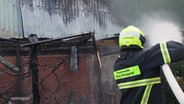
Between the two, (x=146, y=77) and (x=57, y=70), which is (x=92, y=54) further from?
(x=146, y=77)

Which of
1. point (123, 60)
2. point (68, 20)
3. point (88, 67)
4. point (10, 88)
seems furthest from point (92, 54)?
point (123, 60)

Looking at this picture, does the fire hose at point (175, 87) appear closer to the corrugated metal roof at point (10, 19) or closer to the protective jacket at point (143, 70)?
the protective jacket at point (143, 70)

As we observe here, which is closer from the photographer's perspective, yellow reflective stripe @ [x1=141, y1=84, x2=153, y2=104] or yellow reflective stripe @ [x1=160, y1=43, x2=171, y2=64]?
yellow reflective stripe @ [x1=160, y1=43, x2=171, y2=64]

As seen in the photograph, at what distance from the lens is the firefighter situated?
3.71m

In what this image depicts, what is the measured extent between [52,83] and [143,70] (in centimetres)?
520

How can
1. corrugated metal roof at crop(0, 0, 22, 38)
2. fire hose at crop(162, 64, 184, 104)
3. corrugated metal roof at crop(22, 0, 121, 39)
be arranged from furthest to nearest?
corrugated metal roof at crop(22, 0, 121, 39), corrugated metal roof at crop(0, 0, 22, 38), fire hose at crop(162, 64, 184, 104)

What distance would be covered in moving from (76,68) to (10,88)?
1872mm

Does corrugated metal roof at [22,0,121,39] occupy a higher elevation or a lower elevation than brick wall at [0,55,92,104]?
higher

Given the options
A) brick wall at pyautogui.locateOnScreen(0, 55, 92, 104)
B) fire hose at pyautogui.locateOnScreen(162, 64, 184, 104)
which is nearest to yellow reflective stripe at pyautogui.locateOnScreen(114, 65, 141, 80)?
fire hose at pyautogui.locateOnScreen(162, 64, 184, 104)

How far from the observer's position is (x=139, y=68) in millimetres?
3902

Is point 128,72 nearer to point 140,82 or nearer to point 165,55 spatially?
point 140,82

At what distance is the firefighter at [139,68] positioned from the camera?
3.71m

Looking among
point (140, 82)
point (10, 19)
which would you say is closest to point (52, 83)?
point (10, 19)

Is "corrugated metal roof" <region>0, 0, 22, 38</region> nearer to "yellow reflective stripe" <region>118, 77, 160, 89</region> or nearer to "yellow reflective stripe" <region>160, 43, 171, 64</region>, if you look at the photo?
"yellow reflective stripe" <region>118, 77, 160, 89</region>
